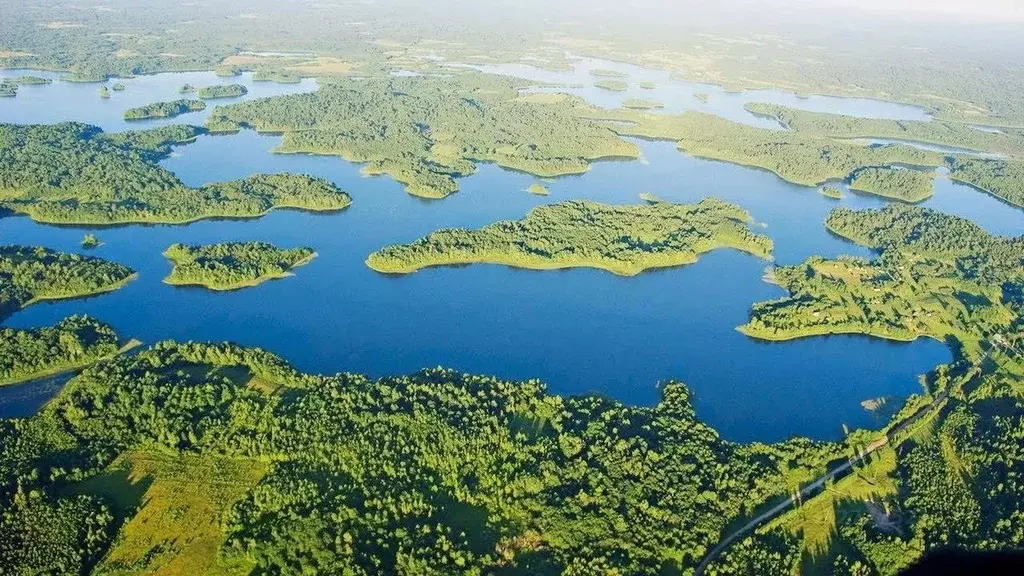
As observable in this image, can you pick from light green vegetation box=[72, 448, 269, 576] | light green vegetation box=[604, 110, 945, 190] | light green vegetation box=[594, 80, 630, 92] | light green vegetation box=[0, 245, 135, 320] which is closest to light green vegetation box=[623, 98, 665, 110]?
light green vegetation box=[604, 110, 945, 190]

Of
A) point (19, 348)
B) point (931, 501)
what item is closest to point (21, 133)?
point (19, 348)

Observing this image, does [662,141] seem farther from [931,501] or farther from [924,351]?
→ [931,501]

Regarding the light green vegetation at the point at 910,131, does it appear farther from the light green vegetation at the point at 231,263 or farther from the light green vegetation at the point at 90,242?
the light green vegetation at the point at 90,242

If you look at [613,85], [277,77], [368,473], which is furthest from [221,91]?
[368,473]

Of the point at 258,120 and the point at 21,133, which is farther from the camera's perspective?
the point at 258,120

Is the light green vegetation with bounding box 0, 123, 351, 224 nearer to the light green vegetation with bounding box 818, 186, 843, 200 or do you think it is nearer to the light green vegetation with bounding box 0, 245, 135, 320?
the light green vegetation with bounding box 0, 245, 135, 320
